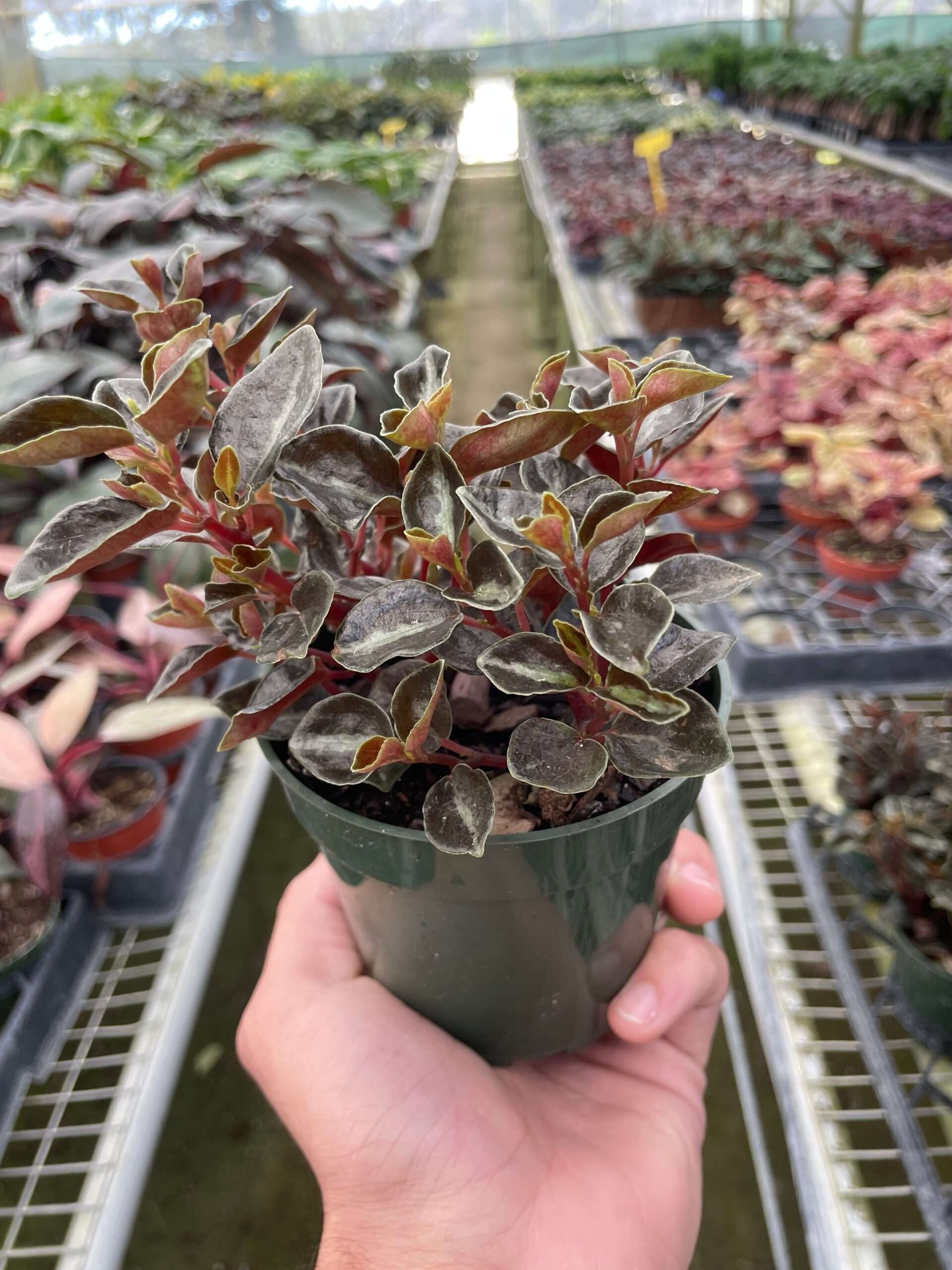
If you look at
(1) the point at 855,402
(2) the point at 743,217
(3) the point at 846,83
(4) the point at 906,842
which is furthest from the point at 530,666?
(3) the point at 846,83

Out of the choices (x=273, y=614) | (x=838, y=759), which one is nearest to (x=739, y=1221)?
(x=838, y=759)

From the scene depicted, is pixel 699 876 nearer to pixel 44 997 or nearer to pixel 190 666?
pixel 190 666

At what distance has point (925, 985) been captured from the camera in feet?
2.88

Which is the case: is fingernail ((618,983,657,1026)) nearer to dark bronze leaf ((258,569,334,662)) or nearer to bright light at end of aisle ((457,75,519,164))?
dark bronze leaf ((258,569,334,662))

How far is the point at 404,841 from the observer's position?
47cm

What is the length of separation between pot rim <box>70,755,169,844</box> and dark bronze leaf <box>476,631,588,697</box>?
33.5 inches

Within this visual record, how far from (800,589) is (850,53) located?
555 cm

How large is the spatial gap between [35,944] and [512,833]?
78cm

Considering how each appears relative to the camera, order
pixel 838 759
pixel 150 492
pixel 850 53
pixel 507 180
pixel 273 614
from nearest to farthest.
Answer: pixel 150 492 < pixel 273 614 < pixel 838 759 < pixel 850 53 < pixel 507 180

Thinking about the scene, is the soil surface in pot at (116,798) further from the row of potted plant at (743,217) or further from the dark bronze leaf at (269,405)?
the row of potted plant at (743,217)

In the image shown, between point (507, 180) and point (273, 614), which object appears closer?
point (273, 614)

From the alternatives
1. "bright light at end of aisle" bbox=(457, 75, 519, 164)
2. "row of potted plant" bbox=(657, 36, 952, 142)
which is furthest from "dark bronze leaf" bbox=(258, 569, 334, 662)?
"bright light at end of aisle" bbox=(457, 75, 519, 164)

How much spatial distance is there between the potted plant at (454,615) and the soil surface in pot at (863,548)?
3.20ft

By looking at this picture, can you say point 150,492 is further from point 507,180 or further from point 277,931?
point 507,180
